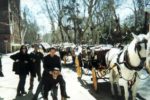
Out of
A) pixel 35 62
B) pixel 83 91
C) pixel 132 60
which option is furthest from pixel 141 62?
pixel 35 62

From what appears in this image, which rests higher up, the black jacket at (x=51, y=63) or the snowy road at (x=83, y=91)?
the black jacket at (x=51, y=63)

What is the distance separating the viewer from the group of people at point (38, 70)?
12062 millimetres

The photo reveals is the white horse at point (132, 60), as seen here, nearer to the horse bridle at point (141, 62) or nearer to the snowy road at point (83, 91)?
the horse bridle at point (141, 62)

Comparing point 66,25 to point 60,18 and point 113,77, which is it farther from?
point 113,77

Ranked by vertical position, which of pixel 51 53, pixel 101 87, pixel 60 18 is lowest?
pixel 101 87

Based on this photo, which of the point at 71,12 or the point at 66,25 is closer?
the point at 71,12

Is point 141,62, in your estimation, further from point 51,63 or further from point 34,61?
point 34,61

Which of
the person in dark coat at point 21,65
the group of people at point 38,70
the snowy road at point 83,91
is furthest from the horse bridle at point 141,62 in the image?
the person in dark coat at point 21,65

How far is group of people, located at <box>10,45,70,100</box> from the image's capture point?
475 inches

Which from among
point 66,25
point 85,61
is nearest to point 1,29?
point 66,25

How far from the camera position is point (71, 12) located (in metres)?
63.1

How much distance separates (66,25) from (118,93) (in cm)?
→ 5623

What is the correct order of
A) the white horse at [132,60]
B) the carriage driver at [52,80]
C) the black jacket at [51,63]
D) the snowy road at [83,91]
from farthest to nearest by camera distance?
the snowy road at [83,91], the black jacket at [51,63], the carriage driver at [52,80], the white horse at [132,60]

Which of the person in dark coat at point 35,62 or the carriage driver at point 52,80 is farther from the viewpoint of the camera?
the person in dark coat at point 35,62
